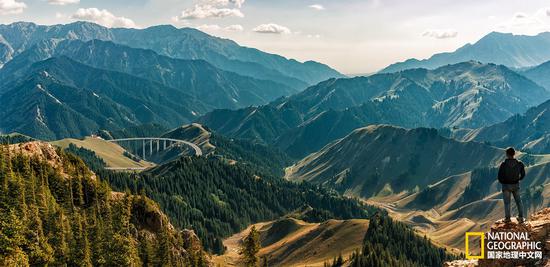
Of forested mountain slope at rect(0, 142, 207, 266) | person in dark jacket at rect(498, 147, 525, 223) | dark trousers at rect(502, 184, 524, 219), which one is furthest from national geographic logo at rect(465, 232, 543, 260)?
forested mountain slope at rect(0, 142, 207, 266)

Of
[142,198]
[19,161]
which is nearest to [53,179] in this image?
[19,161]

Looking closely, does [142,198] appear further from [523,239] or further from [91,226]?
[523,239]

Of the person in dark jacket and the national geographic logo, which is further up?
the person in dark jacket

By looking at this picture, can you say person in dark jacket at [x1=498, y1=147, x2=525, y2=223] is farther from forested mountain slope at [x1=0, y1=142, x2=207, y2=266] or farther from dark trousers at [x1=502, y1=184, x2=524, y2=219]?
forested mountain slope at [x1=0, y1=142, x2=207, y2=266]

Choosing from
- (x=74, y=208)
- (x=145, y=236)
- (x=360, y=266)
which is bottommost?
(x=360, y=266)

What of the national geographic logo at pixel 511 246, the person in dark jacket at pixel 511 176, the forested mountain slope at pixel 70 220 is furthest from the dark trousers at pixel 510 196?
the forested mountain slope at pixel 70 220

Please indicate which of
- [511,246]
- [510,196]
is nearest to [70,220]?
[510,196]

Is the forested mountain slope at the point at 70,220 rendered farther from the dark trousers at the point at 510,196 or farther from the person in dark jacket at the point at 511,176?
the person in dark jacket at the point at 511,176

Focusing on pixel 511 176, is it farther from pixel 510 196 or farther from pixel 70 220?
pixel 70 220
